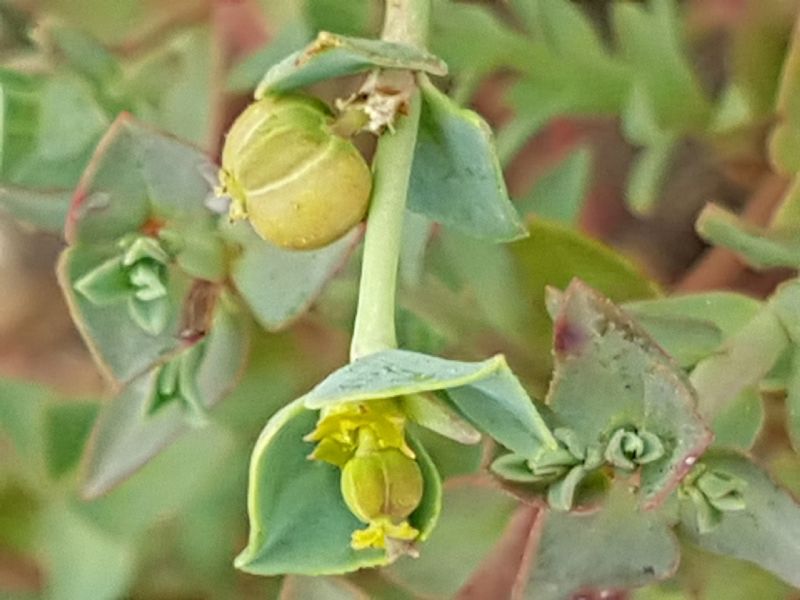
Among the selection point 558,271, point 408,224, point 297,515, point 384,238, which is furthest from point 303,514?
point 558,271

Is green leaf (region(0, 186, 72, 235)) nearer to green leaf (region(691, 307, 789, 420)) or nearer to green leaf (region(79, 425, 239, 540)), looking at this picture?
green leaf (region(79, 425, 239, 540))

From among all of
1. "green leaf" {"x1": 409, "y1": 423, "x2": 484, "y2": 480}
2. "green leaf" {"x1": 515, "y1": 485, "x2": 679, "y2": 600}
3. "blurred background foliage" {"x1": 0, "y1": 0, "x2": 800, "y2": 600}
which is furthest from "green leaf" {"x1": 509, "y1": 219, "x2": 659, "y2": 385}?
"green leaf" {"x1": 515, "y1": 485, "x2": 679, "y2": 600}

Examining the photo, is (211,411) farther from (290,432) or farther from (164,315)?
(290,432)

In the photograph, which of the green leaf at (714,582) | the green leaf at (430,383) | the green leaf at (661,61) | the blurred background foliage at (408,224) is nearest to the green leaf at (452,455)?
the blurred background foliage at (408,224)

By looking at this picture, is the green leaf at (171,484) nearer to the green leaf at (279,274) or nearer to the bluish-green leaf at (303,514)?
the green leaf at (279,274)

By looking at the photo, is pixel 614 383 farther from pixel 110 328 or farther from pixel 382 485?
pixel 110 328
